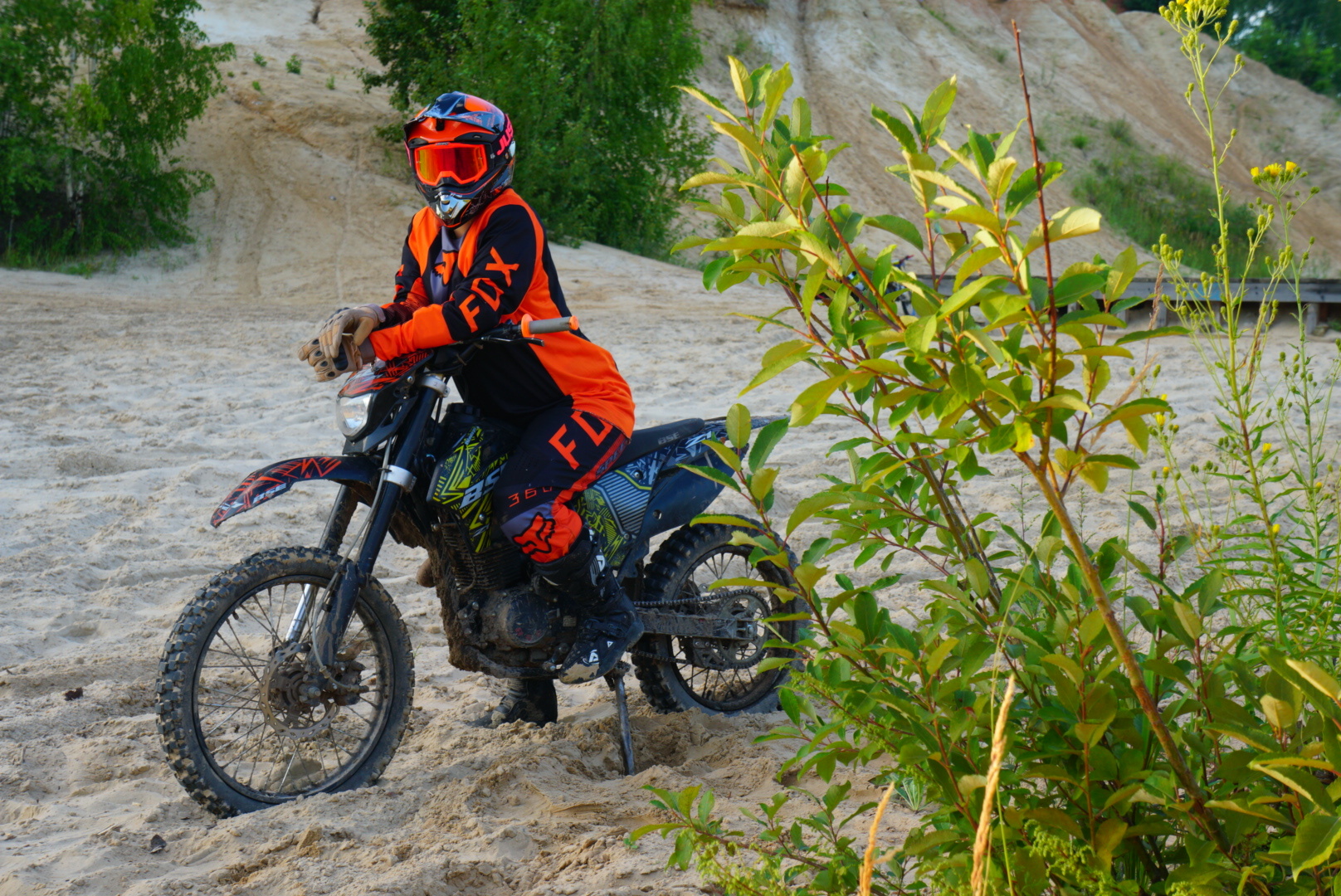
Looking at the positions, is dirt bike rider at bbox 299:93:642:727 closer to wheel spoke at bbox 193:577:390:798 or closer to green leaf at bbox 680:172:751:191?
wheel spoke at bbox 193:577:390:798

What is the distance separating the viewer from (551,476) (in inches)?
126

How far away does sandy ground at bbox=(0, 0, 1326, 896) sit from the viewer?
2.61 metres

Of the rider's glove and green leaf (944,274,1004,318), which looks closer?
green leaf (944,274,1004,318)

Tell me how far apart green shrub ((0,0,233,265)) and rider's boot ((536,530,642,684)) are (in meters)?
13.8

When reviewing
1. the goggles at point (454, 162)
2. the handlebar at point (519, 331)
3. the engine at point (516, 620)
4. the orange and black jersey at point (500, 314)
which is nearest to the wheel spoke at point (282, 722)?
the engine at point (516, 620)

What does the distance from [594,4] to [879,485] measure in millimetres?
17632

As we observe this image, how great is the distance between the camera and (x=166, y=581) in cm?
469

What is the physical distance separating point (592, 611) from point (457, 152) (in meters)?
1.41

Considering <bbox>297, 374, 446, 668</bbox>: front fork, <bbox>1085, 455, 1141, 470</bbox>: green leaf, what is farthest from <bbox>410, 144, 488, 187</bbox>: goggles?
<bbox>1085, 455, 1141, 470</bbox>: green leaf

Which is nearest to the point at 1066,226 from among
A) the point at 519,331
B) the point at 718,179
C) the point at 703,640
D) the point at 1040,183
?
the point at 1040,183

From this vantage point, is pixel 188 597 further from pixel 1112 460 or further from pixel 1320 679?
pixel 1320 679

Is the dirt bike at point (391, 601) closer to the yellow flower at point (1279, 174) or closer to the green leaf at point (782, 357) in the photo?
the green leaf at point (782, 357)

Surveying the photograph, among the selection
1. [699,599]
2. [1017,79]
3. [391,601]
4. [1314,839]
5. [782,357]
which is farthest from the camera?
[1017,79]

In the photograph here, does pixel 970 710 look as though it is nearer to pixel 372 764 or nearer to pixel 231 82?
pixel 372 764
